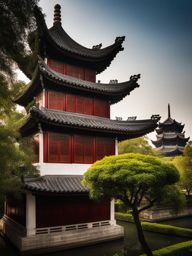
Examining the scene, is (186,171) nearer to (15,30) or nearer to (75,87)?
(75,87)

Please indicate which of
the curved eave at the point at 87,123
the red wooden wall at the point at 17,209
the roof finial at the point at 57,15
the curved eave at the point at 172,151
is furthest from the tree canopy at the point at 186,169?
the roof finial at the point at 57,15

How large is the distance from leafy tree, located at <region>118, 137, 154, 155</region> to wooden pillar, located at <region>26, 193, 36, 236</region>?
21.5 metres

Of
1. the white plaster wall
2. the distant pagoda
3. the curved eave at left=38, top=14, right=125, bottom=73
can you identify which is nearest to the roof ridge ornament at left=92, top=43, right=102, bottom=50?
the curved eave at left=38, top=14, right=125, bottom=73

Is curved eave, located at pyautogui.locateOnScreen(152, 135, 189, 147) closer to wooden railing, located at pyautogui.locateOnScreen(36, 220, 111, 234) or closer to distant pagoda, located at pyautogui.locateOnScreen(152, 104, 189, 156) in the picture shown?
distant pagoda, located at pyautogui.locateOnScreen(152, 104, 189, 156)

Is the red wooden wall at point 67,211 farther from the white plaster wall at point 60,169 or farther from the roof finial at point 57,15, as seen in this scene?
the roof finial at point 57,15

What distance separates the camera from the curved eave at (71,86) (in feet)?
46.7

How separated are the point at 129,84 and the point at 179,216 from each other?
612 inches

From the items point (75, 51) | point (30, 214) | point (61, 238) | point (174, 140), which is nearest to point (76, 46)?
point (75, 51)

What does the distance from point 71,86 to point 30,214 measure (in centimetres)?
768

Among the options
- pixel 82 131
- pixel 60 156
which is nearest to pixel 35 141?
pixel 60 156

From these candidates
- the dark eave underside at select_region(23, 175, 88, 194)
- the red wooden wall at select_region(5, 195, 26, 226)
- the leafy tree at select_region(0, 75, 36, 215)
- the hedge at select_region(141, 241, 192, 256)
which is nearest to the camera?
the hedge at select_region(141, 241, 192, 256)

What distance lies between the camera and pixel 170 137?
2052 inches

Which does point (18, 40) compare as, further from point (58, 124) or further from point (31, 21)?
point (58, 124)

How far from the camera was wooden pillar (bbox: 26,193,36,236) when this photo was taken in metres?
12.6
